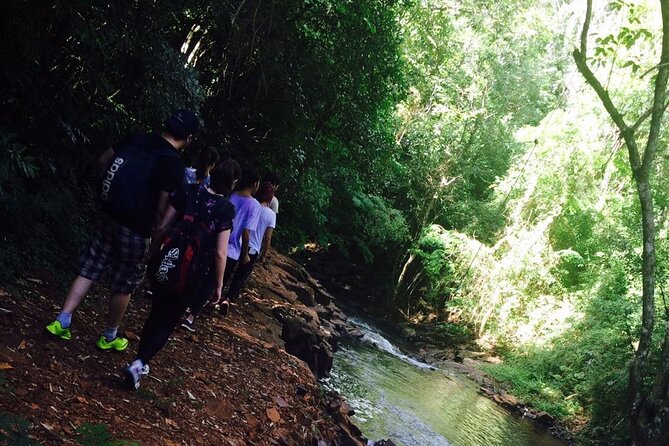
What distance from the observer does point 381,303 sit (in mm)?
21391

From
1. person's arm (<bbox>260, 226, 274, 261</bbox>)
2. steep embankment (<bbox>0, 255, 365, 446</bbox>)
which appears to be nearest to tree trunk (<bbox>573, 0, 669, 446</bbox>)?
steep embankment (<bbox>0, 255, 365, 446</bbox>)

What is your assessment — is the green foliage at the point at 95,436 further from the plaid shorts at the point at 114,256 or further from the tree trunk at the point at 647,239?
the tree trunk at the point at 647,239

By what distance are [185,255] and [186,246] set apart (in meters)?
0.06

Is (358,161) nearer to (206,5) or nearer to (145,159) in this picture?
(206,5)

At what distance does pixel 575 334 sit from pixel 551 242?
4371 millimetres

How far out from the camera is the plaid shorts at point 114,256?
12.5 ft

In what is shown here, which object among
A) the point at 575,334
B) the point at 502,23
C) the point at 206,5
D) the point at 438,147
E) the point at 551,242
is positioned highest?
the point at 502,23

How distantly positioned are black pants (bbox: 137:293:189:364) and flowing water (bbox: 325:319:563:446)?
15.4ft

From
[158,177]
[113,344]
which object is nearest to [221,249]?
[158,177]

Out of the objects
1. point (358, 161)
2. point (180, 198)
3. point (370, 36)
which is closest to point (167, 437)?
point (180, 198)

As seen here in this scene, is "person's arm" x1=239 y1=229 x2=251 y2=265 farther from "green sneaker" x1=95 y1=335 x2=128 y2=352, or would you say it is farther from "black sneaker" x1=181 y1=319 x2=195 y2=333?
"green sneaker" x1=95 y1=335 x2=128 y2=352

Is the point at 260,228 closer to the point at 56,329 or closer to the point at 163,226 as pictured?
the point at 163,226

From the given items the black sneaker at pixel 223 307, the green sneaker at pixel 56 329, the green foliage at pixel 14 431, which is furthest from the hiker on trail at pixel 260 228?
the green foliage at pixel 14 431

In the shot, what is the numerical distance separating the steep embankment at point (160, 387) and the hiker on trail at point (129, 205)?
0.38 meters
